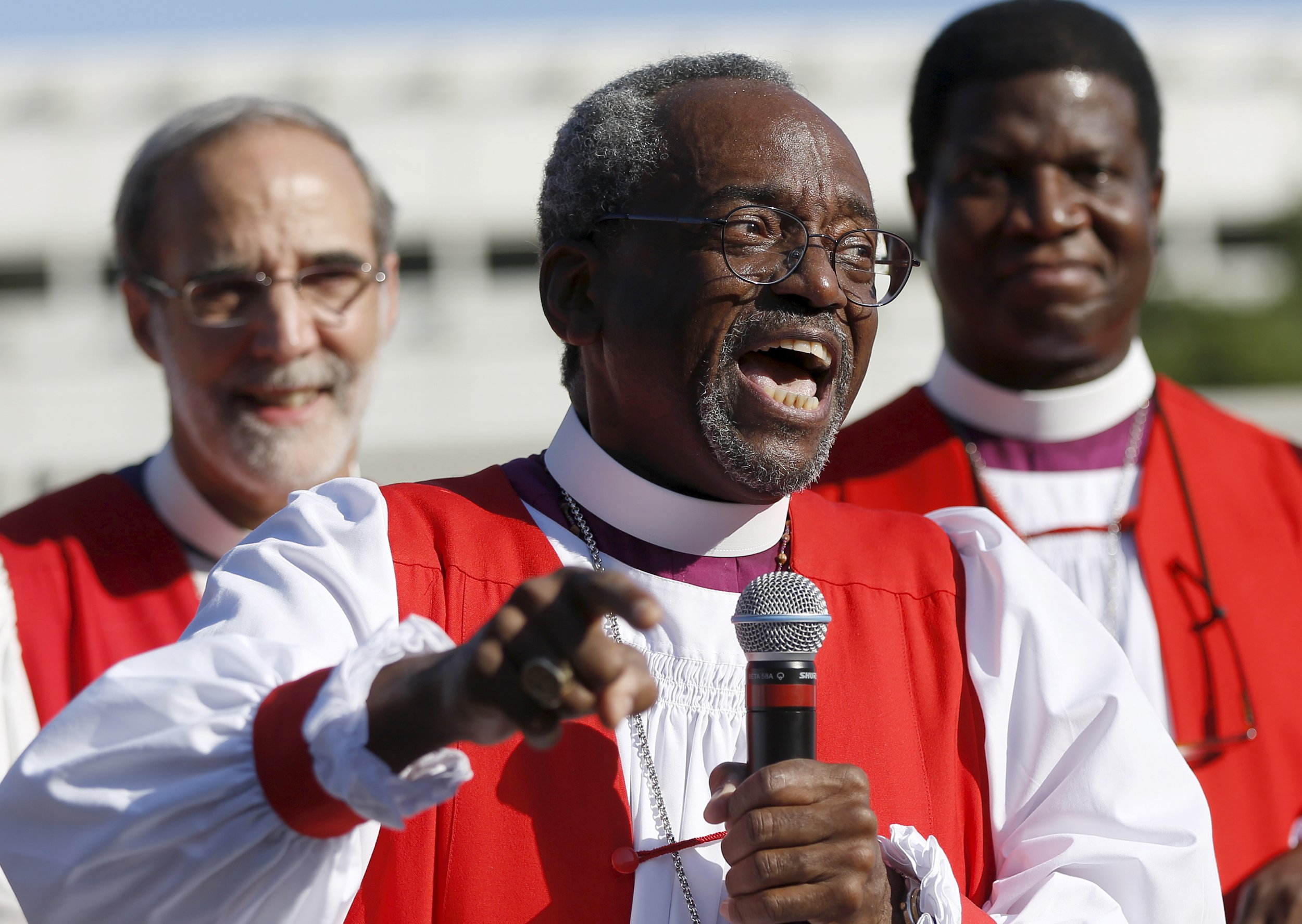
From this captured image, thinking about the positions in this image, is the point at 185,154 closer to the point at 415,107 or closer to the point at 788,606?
the point at 788,606

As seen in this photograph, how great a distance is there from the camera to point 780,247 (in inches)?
111

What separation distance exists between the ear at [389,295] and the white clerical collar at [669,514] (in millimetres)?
1896

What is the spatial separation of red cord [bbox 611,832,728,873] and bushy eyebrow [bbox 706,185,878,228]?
1073 millimetres

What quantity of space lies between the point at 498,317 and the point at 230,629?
31.8 meters

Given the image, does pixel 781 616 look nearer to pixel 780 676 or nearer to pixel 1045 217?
pixel 780 676

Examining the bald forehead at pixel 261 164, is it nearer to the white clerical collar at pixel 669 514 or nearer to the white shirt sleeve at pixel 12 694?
the white shirt sleeve at pixel 12 694

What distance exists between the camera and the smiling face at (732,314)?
2.79 meters

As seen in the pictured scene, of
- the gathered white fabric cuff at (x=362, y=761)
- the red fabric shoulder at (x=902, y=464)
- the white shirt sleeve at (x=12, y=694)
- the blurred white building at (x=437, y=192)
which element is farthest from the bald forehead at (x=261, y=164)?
the blurred white building at (x=437, y=192)

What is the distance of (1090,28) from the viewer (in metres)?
4.36

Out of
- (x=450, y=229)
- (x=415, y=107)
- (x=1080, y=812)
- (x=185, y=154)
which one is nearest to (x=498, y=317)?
(x=450, y=229)

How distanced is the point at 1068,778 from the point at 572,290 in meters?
1.27

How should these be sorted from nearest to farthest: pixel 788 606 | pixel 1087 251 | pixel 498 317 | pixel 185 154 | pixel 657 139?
pixel 788 606 < pixel 657 139 < pixel 1087 251 < pixel 185 154 < pixel 498 317

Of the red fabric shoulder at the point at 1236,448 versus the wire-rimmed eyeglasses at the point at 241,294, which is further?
the wire-rimmed eyeglasses at the point at 241,294

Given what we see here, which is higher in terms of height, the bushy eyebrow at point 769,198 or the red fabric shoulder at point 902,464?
the bushy eyebrow at point 769,198
